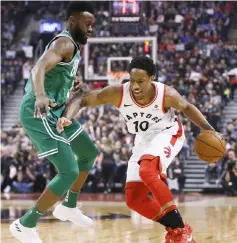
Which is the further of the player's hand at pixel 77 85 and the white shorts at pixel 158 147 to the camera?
the player's hand at pixel 77 85

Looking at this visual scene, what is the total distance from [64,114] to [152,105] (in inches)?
31.6

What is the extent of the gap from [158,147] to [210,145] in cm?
50

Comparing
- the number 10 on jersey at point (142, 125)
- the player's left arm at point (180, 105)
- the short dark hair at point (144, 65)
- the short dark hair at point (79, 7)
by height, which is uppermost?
the short dark hair at point (79, 7)

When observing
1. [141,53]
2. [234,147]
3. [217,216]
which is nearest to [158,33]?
[141,53]

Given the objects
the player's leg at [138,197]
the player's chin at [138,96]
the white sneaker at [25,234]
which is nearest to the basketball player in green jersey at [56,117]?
the white sneaker at [25,234]

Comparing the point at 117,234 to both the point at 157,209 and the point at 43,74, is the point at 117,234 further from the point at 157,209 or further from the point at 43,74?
the point at 43,74

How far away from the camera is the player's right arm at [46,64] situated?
5273 mm

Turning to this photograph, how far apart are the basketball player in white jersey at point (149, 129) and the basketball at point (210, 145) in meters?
0.11

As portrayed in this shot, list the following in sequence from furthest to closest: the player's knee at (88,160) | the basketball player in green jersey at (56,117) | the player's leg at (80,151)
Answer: the player's knee at (88,160) < the player's leg at (80,151) < the basketball player in green jersey at (56,117)

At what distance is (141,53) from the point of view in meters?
16.6

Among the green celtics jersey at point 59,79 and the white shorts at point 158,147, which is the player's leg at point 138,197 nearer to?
the white shorts at point 158,147

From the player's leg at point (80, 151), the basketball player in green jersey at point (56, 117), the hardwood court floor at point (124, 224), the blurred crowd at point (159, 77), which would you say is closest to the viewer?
the basketball player in green jersey at point (56, 117)

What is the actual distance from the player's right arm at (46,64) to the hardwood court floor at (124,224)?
6.69 ft

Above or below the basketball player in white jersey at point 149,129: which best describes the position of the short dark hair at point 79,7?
above
